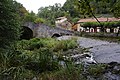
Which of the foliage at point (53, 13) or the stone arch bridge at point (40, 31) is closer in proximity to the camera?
the stone arch bridge at point (40, 31)

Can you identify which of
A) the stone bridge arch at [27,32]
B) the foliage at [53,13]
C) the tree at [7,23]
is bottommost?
the stone bridge arch at [27,32]

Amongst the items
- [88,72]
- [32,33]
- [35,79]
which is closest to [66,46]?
[88,72]

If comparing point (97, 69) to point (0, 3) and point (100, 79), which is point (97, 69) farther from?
point (0, 3)

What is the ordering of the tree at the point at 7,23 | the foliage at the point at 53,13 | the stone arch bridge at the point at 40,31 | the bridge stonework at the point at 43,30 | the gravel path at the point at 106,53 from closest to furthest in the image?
the tree at the point at 7,23, the gravel path at the point at 106,53, the stone arch bridge at the point at 40,31, the bridge stonework at the point at 43,30, the foliage at the point at 53,13

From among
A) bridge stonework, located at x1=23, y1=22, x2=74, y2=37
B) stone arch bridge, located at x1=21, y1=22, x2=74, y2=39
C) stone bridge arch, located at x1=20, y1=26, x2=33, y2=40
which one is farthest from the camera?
bridge stonework, located at x1=23, y1=22, x2=74, y2=37

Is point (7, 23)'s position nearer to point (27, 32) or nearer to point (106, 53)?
point (106, 53)

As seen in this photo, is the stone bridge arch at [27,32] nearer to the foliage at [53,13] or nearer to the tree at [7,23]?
the foliage at [53,13]

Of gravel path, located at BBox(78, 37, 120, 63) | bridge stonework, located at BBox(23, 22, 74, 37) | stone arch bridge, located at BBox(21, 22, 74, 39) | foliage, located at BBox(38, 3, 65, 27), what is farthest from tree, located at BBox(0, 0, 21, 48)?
foliage, located at BBox(38, 3, 65, 27)

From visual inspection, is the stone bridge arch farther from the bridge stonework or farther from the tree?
the tree

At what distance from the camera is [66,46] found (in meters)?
18.5

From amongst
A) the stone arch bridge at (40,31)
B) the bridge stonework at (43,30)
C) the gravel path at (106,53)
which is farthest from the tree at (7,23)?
the bridge stonework at (43,30)

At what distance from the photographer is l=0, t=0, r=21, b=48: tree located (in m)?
10.2

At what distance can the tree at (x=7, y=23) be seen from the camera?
400 inches

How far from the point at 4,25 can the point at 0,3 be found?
0.88 m
